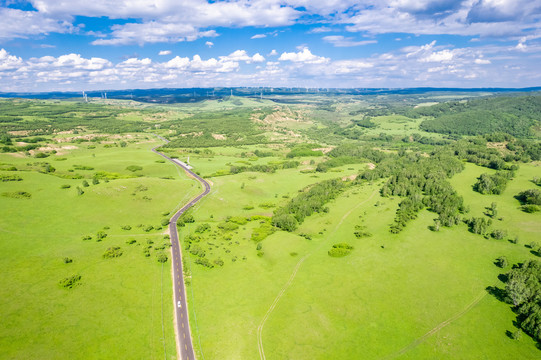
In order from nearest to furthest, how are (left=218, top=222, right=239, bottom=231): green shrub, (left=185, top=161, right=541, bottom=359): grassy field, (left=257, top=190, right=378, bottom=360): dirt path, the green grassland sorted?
1. the green grassland
2. (left=257, top=190, right=378, bottom=360): dirt path
3. (left=185, top=161, right=541, bottom=359): grassy field
4. (left=218, top=222, right=239, bottom=231): green shrub

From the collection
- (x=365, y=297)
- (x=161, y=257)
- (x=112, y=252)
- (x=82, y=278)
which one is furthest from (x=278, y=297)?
(x=112, y=252)

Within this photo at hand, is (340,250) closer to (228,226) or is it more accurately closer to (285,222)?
(285,222)

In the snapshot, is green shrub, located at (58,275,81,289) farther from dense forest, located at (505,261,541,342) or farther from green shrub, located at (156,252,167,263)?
dense forest, located at (505,261,541,342)

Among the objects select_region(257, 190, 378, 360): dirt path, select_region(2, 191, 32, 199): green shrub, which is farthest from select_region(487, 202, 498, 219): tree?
select_region(2, 191, 32, 199): green shrub

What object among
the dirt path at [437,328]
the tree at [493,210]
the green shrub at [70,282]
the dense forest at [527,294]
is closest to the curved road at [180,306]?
the green shrub at [70,282]

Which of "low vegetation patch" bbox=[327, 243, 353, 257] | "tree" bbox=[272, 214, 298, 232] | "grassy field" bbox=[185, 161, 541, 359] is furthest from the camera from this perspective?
"tree" bbox=[272, 214, 298, 232]

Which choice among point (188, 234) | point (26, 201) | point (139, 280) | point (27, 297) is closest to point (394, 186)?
point (188, 234)

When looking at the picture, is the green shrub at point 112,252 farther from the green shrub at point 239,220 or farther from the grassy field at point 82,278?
the green shrub at point 239,220

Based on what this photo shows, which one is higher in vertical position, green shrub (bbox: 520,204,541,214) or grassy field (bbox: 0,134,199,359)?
green shrub (bbox: 520,204,541,214)

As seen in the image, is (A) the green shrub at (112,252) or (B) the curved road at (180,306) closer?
(B) the curved road at (180,306)
